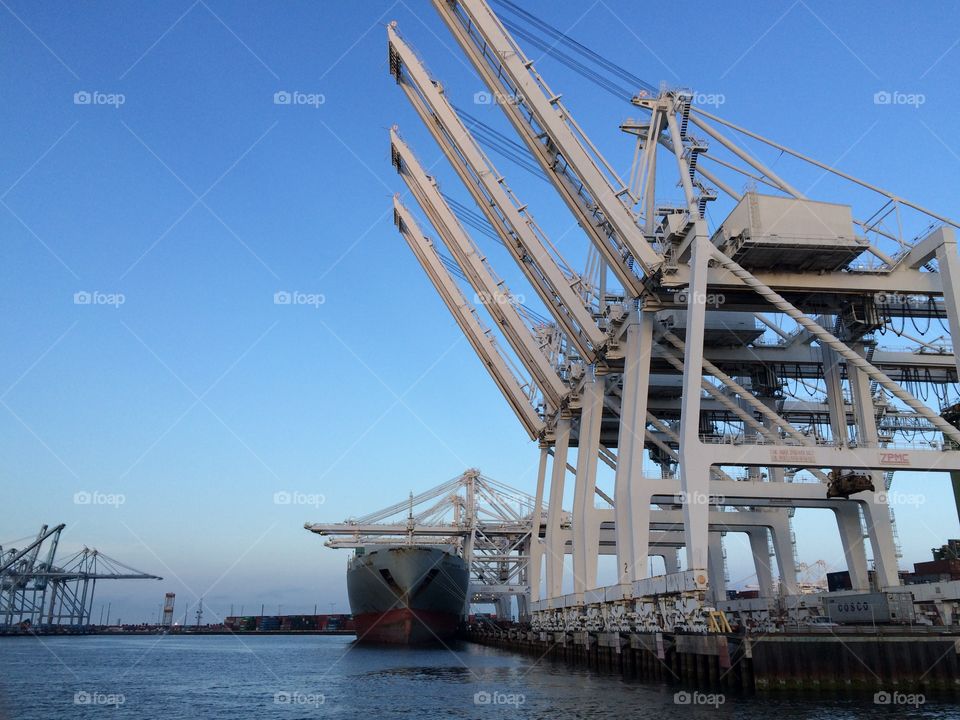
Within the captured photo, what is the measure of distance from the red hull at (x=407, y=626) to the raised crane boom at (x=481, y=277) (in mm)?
26105

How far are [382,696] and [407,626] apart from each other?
36197 millimetres

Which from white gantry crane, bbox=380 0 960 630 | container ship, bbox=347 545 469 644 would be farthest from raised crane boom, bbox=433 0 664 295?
container ship, bbox=347 545 469 644

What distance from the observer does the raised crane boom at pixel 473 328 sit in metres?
44.1

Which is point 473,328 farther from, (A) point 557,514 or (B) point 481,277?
(A) point 557,514

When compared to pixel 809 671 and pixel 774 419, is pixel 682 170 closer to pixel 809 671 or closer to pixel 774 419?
pixel 774 419

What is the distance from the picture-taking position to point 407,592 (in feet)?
189

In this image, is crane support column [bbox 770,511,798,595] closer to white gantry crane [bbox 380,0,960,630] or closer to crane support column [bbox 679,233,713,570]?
white gantry crane [bbox 380,0,960,630]

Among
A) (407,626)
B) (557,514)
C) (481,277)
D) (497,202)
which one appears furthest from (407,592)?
(497,202)

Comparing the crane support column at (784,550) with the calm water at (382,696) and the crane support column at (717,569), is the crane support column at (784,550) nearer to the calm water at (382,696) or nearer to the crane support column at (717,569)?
the crane support column at (717,569)

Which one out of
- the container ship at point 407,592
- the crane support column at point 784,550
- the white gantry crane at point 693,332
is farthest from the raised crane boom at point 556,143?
the container ship at point 407,592

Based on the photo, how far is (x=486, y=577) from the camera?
2985 inches

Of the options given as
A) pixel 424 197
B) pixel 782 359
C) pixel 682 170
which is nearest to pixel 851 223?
pixel 682 170

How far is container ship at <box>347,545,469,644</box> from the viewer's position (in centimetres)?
5731

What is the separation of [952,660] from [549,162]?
19432 mm
